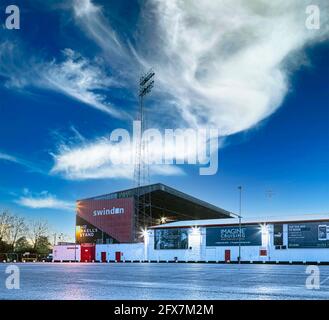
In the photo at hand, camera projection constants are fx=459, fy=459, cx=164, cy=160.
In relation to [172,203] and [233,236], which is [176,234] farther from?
[172,203]

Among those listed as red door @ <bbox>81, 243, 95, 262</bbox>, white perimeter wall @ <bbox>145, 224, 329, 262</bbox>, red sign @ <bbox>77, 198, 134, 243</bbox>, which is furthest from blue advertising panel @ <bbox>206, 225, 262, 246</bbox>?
red door @ <bbox>81, 243, 95, 262</bbox>

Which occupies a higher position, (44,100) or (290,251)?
(44,100)

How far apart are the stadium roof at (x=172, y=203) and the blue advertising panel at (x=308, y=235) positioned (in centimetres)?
2015

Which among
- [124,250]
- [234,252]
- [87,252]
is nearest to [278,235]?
[234,252]

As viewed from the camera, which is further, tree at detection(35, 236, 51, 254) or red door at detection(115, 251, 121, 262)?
tree at detection(35, 236, 51, 254)

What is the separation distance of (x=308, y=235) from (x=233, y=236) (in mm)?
8572

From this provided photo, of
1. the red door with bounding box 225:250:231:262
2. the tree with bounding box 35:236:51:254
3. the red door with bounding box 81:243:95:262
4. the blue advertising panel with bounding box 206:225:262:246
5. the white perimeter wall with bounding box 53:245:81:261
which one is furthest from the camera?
the tree with bounding box 35:236:51:254

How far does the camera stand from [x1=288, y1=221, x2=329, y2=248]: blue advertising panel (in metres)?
46.7

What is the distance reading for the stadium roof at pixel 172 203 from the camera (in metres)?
62.6

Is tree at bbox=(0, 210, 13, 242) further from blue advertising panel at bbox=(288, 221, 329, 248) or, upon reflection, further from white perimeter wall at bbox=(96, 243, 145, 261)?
blue advertising panel at bbox=(288, 221, 329, 248)
